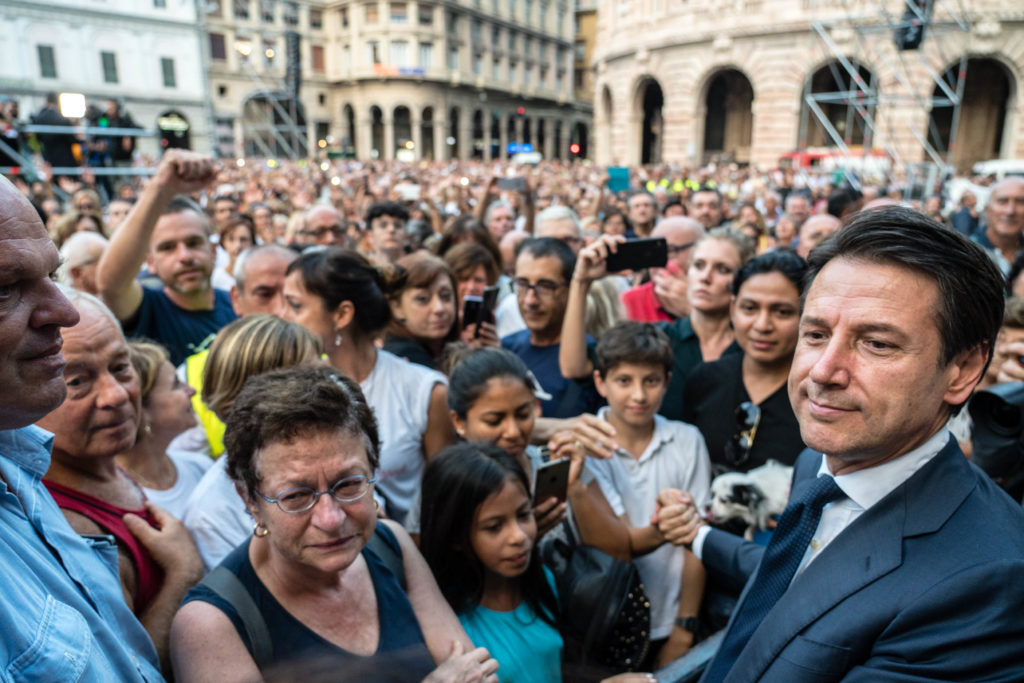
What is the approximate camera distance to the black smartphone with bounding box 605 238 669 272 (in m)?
3.46

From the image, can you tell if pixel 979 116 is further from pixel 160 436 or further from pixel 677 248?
pixel 160 436

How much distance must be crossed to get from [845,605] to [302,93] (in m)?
56.3

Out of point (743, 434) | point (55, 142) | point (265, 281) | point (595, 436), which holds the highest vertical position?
point (55, 142)

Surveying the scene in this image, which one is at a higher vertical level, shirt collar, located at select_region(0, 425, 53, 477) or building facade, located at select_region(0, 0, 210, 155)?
building facade, located at select_region(0, 0, 210, 155)

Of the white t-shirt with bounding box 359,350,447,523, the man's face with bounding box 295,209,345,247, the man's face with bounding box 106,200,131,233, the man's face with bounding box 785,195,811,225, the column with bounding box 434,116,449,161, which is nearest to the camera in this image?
the white t-shirt with bounding box 359,350,447,523

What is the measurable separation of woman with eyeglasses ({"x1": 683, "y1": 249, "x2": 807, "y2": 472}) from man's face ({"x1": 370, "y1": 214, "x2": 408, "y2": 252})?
11.2 ft

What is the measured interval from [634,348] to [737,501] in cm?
72

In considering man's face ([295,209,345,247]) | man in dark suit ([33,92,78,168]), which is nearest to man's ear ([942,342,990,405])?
man's face ([295,209,345,247])

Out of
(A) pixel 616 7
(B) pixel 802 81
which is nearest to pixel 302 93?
(A) pixel 616 7

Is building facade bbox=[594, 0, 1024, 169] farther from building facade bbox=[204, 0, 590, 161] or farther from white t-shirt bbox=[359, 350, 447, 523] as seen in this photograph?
white t-shirt bbox=[359, 350, 447, 523]

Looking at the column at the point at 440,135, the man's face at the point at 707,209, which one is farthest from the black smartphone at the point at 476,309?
the column at the point at 440,135

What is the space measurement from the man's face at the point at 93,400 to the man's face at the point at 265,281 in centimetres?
144

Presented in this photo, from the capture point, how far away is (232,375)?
7.30 ft

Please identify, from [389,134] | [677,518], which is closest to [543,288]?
[677,518]
